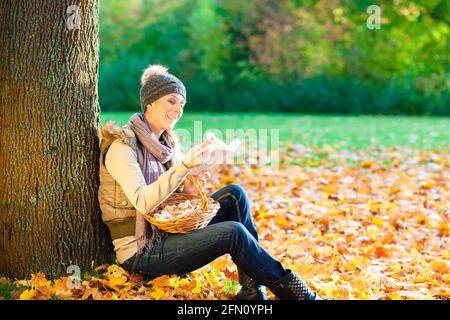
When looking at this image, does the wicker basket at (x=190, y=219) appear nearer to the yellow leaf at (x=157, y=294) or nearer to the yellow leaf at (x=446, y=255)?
the yellow leaf at (x=157, y=294)

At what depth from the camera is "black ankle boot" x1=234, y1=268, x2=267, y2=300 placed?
13.4ft

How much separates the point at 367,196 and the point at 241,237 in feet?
13.8

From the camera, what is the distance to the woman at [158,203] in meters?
3.85

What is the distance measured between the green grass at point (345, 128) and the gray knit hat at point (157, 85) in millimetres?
8468

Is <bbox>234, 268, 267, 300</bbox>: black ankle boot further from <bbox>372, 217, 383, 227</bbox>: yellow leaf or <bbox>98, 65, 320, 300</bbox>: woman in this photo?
<bbox>372, 217, 383, 227</bbox>: yellow leaf

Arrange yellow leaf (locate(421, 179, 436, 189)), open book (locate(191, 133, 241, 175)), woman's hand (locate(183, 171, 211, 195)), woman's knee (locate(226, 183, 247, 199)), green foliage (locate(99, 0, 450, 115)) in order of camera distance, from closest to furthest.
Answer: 1. open book (locate(191, 133, 241, 175))
2. woman's hand (locate(183, 171, 211, 195))
3. woman's knee (locate(226, 183, 247, 199))
4. yellow leaf (locate(421, 179, 436, 189))
5. green foliage (locate(99, 0, 450, 115))

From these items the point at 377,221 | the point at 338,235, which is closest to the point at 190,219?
the point at 338,235

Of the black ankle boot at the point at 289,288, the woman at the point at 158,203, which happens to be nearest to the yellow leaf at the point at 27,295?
the woman at the point at 158,203

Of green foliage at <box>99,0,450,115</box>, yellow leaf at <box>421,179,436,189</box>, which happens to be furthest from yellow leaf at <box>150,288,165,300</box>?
green foliage at <box>99,0,450,115</box>

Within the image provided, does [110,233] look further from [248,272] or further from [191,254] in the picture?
[248,272]

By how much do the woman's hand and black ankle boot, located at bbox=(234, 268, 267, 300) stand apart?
54cm

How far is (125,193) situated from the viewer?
12.9 feet

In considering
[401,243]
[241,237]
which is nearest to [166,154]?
[241,237]
